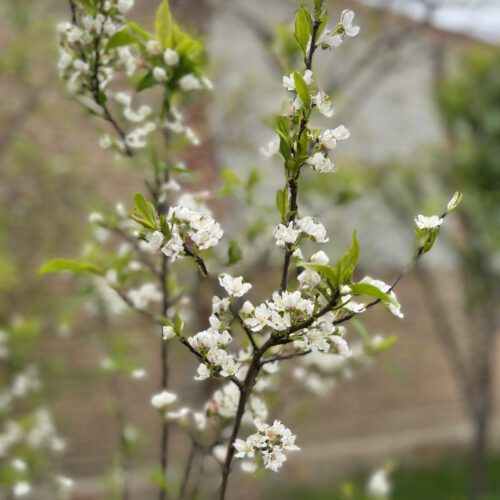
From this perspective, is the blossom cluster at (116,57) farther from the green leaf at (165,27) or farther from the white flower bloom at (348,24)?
the white flower bloom at (348,24)

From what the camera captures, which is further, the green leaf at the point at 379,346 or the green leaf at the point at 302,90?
the green leaf at the point at 379,346

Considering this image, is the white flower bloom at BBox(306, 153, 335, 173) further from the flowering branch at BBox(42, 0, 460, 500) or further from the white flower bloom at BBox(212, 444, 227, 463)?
the white flower bloom at BBox(212, 444, 227, 463)

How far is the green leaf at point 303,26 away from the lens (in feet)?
3.63

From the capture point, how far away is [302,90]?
3.52 ft

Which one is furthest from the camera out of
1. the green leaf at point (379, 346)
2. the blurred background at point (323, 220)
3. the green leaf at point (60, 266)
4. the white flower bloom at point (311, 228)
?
the blurred background at point (323, 220)

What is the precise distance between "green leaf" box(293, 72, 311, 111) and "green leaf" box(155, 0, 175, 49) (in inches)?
18.8

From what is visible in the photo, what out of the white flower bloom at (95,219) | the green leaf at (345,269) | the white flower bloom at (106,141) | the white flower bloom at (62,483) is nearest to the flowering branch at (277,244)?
the green leaf at (345,269)

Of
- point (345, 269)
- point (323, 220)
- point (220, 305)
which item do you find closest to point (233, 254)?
point (220, 305)

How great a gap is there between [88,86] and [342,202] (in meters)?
1.14

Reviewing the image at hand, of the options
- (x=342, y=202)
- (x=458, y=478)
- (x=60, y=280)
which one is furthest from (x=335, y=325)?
(x=458, y=478)

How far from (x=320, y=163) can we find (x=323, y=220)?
13.4 ft

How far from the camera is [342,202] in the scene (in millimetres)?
2355

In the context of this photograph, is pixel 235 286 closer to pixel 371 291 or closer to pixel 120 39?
pixel 371 291

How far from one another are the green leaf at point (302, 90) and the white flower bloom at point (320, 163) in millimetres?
78
